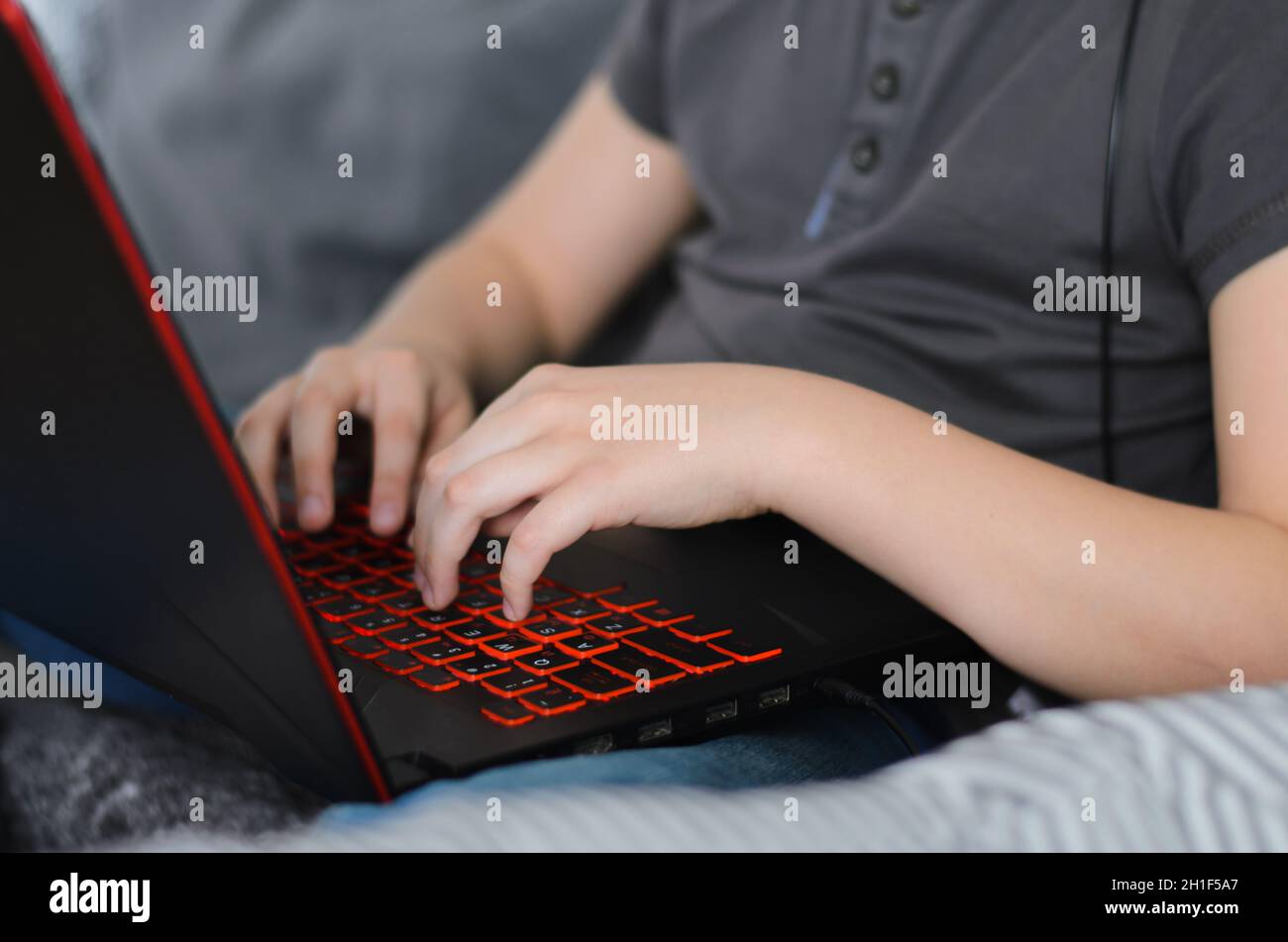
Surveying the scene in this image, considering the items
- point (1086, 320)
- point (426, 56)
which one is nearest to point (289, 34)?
point (426, 56)

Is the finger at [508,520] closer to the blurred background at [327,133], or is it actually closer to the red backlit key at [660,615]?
the red backlit key at [660,615]

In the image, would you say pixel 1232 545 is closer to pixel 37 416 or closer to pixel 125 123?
pixel 37 416

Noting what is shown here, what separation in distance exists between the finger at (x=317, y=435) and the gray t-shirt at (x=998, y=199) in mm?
248

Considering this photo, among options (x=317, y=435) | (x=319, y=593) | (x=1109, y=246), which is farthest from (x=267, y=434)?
(x=1109, y=246)

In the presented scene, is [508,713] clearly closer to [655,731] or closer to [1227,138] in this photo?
[655,731]

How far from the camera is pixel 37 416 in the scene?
0.44 metres

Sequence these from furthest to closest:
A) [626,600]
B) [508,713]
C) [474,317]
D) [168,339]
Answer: [474,317] → [626,600] → [508,713] → [168,339]

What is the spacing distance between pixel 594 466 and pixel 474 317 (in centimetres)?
40

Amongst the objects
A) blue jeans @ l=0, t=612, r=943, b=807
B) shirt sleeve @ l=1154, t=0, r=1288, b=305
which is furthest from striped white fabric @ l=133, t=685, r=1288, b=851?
shirt sleeve @ l=1154, t=0, r=1288, b=305


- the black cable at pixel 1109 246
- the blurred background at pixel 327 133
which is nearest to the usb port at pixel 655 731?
the black cable at pixel 1109 246

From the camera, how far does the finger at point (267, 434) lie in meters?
0.77

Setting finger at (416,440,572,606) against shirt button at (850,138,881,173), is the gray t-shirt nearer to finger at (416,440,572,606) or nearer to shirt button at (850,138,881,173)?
shirt button at (850,138,881,173)

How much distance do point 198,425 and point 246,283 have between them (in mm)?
927

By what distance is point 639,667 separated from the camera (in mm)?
562
